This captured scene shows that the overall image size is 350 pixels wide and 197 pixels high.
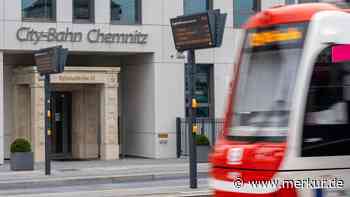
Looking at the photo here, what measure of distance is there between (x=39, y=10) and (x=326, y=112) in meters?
22.0

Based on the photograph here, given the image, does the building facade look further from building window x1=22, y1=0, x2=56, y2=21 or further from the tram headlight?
the tram headlight

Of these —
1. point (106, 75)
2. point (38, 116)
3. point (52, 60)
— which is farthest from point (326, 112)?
point (106, 75)

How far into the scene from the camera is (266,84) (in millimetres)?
9469

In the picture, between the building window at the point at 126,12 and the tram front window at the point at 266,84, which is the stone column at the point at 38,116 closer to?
the building window at the point at 126,12

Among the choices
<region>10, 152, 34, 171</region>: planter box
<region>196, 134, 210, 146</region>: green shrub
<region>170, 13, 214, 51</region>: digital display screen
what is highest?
<region>170, 13, 214, 51</region>: digital display screen

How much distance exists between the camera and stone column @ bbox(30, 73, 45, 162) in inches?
1143

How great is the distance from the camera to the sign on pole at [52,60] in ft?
75.7

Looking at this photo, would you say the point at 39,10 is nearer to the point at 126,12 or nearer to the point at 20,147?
the point at 126,12

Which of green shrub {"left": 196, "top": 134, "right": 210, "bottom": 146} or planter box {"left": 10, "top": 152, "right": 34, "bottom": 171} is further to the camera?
green shrub {"left": 196, "top": 134, "right": 210, "bottom": 146}

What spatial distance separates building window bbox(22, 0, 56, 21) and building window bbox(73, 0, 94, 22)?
0.86 meters

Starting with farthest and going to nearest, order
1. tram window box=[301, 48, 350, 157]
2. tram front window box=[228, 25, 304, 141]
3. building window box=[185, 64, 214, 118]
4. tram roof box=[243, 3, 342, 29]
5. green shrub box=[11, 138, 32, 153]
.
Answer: building window box=[185, 64, 214, 118] → green shrub box=[11, 138, 32, 153] → tram roof box=[243, 3, 342, 29] → tram front window box=[228, 25, 304, 141] → tram window box=[301, 48, 350, 157]

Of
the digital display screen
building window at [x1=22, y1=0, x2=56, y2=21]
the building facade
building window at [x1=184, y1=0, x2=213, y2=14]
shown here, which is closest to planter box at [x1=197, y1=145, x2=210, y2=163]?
the building facade

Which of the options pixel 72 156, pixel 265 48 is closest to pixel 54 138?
pixel 72 156

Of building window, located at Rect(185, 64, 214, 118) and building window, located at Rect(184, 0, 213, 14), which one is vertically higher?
building window, located at Rect(184, 0, 213, 14)
